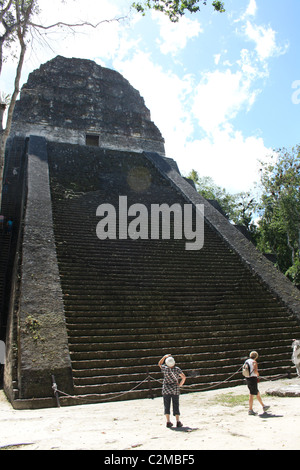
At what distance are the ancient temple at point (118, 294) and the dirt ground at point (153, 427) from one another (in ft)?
2.69

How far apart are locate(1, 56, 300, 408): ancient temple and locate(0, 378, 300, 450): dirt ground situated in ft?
2.69

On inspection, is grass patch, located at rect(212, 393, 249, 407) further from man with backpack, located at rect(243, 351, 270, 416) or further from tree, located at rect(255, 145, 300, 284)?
tree, located at rect(255, 145, 300, 284)

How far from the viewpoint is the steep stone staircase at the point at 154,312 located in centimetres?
715

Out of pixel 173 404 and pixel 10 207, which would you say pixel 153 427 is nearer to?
pixel 173 404

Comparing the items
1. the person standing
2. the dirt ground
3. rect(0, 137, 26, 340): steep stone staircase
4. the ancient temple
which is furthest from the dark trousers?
rect(0, 137, 26, 340): steep stone staircase

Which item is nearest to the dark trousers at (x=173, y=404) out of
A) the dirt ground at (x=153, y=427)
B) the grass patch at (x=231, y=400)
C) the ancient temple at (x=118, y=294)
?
the dirt ground at (x=153, y=427)

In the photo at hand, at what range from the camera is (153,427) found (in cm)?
450

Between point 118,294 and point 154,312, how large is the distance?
94 cm

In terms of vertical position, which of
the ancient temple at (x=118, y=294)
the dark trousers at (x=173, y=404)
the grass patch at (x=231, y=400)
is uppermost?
the ancient temple at (x=118, y=294)

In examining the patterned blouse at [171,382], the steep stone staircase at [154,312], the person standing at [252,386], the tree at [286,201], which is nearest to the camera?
the patterned blouse at [171,382]

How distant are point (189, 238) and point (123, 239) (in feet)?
7.65

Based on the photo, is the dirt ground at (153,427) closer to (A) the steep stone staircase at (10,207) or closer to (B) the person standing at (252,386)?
(B) the person standing at (252,386)

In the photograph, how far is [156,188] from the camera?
648 inches
